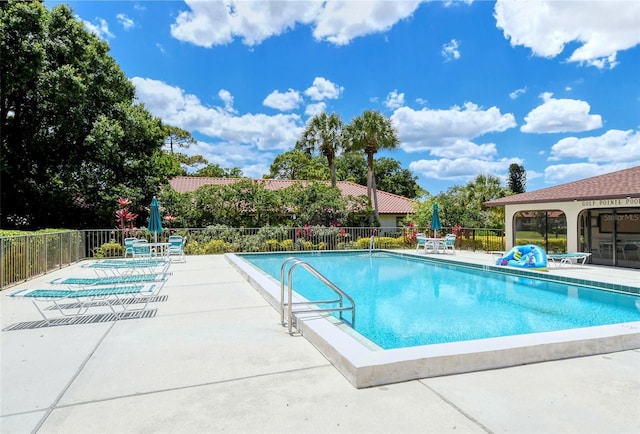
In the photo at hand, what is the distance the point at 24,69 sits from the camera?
14.4 metres

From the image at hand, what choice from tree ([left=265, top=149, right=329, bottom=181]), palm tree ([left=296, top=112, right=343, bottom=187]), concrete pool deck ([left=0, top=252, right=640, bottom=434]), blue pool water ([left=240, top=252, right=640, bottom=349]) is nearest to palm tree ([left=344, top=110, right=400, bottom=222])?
palm tree ([left=296, top=112, right=343, bottom=187])

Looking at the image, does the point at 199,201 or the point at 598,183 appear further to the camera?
the point at 199,201

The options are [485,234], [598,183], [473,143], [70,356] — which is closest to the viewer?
[70,356]

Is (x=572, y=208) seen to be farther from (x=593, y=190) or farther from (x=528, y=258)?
(x=528, y=258)

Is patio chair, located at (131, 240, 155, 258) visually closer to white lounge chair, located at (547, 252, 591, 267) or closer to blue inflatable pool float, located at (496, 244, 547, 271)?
blue inflatable pool float, located at (496, 244, 547, 271)

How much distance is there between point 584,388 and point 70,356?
495cm

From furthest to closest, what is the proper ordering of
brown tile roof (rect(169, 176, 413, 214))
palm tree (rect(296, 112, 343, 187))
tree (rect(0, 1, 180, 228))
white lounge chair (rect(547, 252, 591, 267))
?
1. brown tile roof (rect(169, 176, 413, 214))
2. palm tree (rect(296, 112, 343, 187))
3. tree (rect(0, 1, 180, 228))
4. white lounge chair (rect(547, 252, 591, 267))

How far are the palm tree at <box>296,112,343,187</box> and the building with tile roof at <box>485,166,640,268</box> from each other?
504 inches

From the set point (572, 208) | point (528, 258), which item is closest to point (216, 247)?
point (528, 258)

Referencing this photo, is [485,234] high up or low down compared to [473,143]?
down

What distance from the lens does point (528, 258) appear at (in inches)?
453

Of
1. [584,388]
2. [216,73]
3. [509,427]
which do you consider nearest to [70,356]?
[509,427]

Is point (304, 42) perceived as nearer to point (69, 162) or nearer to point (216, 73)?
point (216, 73)

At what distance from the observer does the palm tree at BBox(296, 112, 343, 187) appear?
2617 centimetres
